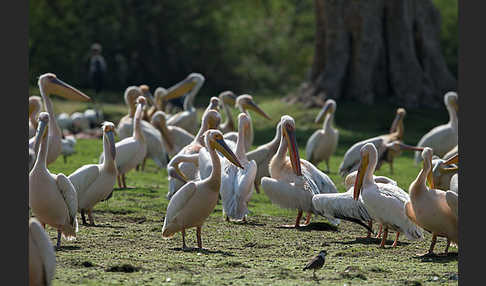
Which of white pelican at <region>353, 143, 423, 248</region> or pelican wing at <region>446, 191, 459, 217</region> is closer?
pelican wing at <region>446, 191, 459, 217</region>

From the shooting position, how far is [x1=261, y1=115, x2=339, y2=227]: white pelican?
866 cm

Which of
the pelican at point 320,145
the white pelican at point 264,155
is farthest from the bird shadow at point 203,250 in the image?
the pelican at point 320,145

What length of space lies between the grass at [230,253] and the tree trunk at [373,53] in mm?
8240

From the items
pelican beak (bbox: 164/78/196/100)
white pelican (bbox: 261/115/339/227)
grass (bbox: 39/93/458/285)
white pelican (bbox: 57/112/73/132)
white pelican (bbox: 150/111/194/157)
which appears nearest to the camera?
grass (bbox: 39/93/458/285)

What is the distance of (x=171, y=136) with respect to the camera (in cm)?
1287

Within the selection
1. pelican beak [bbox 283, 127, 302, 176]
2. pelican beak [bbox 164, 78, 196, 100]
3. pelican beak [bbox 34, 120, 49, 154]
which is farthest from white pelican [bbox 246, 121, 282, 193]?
pelican beak [bbox 164, 78, 196, 100]

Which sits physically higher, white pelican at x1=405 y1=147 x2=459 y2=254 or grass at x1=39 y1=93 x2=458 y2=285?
white pelican at x1=405 y1=147 x2=459 y2=254

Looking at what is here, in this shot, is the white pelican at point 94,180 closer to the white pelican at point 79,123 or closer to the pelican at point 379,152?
the pelican at point 379,152

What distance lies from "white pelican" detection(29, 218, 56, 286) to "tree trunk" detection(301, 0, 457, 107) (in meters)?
15.4

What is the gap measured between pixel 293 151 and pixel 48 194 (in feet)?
9.67

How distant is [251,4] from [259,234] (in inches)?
1226

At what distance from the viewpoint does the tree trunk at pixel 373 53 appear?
1966 centimetres

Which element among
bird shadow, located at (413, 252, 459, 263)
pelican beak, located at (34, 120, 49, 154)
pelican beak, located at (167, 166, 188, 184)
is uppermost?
pelican beak, located at (34, 120, 49, 154)

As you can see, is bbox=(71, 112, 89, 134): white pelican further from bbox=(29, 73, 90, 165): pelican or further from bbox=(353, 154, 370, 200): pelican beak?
bbox=(353, 154, 370, 200): pelican beak
